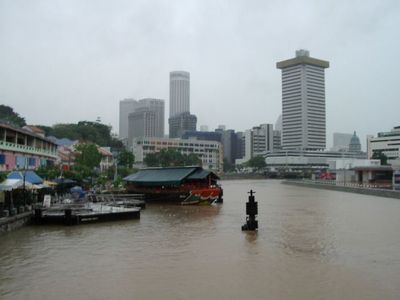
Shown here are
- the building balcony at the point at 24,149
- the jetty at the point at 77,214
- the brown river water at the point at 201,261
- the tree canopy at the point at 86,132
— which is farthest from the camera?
the tree canopy at the point at 86,132

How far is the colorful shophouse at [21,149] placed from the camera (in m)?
38.3

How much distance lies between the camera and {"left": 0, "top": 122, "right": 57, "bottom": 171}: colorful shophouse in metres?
38.3

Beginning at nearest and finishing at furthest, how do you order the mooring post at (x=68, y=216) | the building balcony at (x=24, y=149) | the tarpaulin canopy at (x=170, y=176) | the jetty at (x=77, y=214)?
the mooring post at (x=68, y=216) → the jetty at (x=77, y=214) → the building balcony at (x=24, y=149) → the tarpaulin canopy at (x=170, y=176)

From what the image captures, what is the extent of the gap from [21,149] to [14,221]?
22.0 meters

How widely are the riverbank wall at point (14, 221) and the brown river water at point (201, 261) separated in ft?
1.73

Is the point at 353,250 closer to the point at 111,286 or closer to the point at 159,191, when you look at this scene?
the point at 111,286

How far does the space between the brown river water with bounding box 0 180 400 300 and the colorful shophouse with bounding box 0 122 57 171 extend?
1722 cm

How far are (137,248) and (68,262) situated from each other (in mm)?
3530

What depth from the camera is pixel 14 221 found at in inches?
891

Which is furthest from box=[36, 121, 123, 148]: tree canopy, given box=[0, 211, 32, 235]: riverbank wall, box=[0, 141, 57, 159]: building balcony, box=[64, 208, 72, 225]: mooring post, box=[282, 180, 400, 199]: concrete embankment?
box=[64, 208, 72, 225]: mooring post

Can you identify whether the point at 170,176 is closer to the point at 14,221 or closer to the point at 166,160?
the point at 14,221

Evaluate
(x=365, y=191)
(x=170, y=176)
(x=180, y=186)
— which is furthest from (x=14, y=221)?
(x=365, y=191)

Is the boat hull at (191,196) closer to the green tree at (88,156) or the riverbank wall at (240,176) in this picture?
the green tree at (88,156)

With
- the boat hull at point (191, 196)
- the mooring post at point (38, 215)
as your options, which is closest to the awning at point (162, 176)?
the boat hull at point (191, 196)
